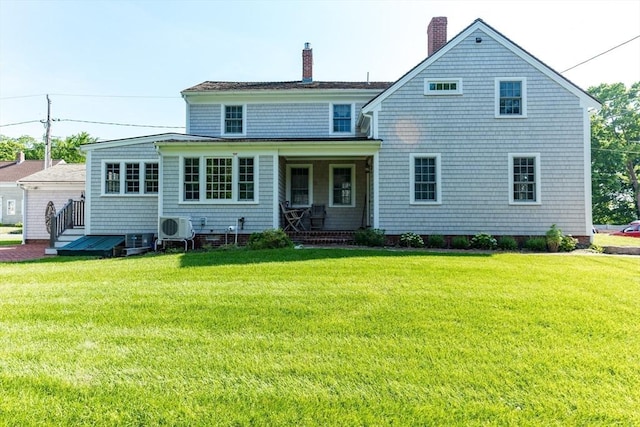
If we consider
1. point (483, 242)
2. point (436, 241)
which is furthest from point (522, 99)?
point (436, 241)

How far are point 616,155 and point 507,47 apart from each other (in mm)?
32383

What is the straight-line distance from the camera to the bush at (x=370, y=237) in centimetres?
1157

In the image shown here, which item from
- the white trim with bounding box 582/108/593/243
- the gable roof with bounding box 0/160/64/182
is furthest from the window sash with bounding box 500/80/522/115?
the gable roof with bounding box 0/160/64/182

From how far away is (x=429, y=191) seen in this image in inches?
498

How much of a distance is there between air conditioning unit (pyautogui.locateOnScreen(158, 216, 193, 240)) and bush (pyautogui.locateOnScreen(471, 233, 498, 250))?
367 inches

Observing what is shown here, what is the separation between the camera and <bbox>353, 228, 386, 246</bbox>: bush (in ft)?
38.0

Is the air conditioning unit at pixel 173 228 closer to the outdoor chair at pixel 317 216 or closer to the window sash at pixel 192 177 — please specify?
the window sash at pixel 192 177

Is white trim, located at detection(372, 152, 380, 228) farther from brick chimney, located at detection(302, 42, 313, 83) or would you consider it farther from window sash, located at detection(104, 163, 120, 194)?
window sash, located at detection(104, 163, 120, 194)

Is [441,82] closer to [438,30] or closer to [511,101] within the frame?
[511,101]

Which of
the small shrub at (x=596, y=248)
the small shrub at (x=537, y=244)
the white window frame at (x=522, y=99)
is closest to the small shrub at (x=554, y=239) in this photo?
the small shrub at (x=537, y=244)

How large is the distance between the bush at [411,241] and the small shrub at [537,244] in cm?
336

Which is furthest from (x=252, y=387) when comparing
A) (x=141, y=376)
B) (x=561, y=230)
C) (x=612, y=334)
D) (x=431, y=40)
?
(x=431, y=40)

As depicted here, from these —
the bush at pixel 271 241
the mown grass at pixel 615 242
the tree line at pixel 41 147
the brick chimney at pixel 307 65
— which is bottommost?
the mown grass at pixel 615 242

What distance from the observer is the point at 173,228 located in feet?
38.3
